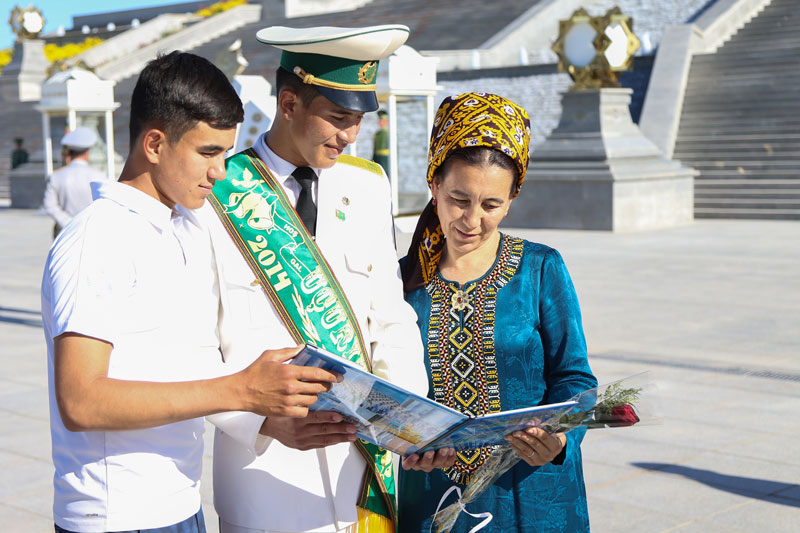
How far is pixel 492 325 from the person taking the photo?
2.63 metres

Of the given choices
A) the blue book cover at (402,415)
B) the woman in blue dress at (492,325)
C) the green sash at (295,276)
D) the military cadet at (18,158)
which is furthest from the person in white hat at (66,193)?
the military cadet at (18,158)

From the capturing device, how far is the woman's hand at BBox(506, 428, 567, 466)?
7.72 feet

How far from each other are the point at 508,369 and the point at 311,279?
543 mm

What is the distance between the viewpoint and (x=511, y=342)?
261 cm

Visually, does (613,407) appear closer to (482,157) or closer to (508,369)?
(508,369)

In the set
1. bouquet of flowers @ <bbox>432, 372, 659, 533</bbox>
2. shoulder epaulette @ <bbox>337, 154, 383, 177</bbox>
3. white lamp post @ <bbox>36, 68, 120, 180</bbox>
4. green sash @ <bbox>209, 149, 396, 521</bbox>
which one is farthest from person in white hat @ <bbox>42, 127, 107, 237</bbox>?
bouquet of flowers @ <bbox>432, 372, 659, 533</bbox>

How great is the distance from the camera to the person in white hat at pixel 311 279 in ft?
8.07

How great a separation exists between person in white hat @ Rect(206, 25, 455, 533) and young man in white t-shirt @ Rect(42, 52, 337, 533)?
0.23 m

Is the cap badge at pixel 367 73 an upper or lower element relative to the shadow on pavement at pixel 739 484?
upper

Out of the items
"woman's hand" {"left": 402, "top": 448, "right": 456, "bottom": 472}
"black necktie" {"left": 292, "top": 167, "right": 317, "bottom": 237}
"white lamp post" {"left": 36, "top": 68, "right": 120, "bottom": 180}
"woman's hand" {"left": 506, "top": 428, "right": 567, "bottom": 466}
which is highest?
"white lamp post" {"left": 36, "top": 68, "right": 120, "bottom": 180}

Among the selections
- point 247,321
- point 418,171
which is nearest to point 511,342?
point 247,321

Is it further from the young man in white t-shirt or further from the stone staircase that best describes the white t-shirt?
the stone staircase

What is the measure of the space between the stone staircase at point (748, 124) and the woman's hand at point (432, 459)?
629 inches

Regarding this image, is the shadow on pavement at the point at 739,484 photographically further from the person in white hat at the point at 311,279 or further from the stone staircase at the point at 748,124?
the stone staircase at the point at 748,124
